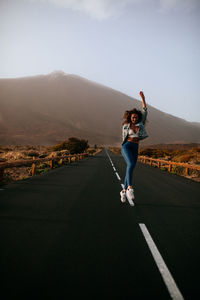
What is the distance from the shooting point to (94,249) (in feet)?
10.3

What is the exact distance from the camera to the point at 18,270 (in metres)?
2.51

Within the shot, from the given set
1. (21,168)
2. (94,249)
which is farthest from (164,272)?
(21,168)

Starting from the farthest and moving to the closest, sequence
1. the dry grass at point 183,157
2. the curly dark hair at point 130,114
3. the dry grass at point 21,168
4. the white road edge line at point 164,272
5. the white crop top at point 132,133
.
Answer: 1. the dry grass at point 183,157
2. the dry grass at point 21,168
3. the curly dark hair at point 130,114
4. the white crop top at point 132,133
5. the white road edge line at point 164,272

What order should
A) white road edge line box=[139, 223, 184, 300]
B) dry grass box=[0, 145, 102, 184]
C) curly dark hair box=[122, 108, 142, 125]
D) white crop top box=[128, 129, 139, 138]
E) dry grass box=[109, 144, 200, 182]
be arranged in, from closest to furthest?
white road edge line box=[139, 223, 184, 300] < white crop top box=[128, 129, 139, 138] < curly dark hair box=[122, 108, 142, 125] < dry grass box=[0, 145, 102, 184] < dry grass box=[109, 144, 200, 182]

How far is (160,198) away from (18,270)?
17.1 ft

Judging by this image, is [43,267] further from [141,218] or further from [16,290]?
[141,218]

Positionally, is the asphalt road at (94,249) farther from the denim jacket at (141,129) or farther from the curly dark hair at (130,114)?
the curly dark hair at (130,114)

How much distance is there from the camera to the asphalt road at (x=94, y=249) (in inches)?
87.4

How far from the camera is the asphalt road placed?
222 centimetres

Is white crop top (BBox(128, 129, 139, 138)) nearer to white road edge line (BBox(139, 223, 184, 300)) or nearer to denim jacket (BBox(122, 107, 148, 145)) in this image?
denim jacket (BBox(122, 107, 148, 145))

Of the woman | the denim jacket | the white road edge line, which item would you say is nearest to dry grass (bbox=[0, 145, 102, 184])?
the woman

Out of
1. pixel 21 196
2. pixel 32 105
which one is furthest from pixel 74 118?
pixel 21 196

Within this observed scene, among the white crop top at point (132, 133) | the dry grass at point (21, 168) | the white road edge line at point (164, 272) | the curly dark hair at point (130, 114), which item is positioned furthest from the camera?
the dry grass at point (21, 168)

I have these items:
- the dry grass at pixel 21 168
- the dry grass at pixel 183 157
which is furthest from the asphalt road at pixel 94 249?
the dry grass at pixel 183 157
